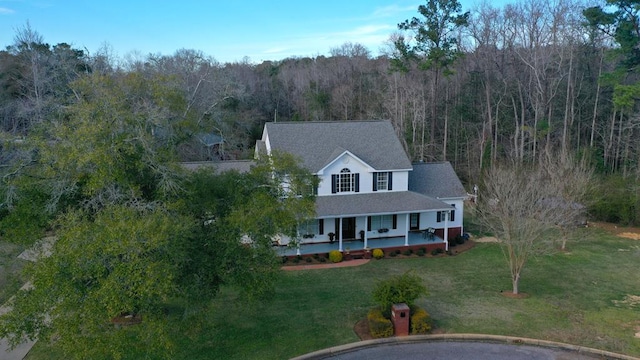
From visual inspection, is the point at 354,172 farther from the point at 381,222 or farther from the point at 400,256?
the point at 400,256

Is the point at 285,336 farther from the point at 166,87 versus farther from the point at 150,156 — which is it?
the point at 166,87

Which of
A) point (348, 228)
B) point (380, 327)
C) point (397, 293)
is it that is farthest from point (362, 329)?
point (348, 228)

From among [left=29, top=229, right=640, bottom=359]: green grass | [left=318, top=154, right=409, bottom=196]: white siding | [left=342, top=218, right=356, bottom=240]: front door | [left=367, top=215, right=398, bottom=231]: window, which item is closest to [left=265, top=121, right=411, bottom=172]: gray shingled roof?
[left=318, top=154, right=409, bottom=196]: white siding

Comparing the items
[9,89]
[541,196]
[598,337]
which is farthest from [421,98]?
[9,89]

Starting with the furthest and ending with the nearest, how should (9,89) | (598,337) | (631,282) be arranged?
(9,89) < (631,282) < (598,337)

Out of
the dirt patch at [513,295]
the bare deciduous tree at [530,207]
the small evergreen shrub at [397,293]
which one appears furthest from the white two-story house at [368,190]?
→ the small evergreen shrub at [397,293]

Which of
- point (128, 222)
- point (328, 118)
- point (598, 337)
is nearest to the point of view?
point (128, 222)

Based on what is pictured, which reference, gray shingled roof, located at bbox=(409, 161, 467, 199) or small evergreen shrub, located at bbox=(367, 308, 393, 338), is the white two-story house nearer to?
gray shingled roof, located at bbox=(409, 161, 467, 199)
